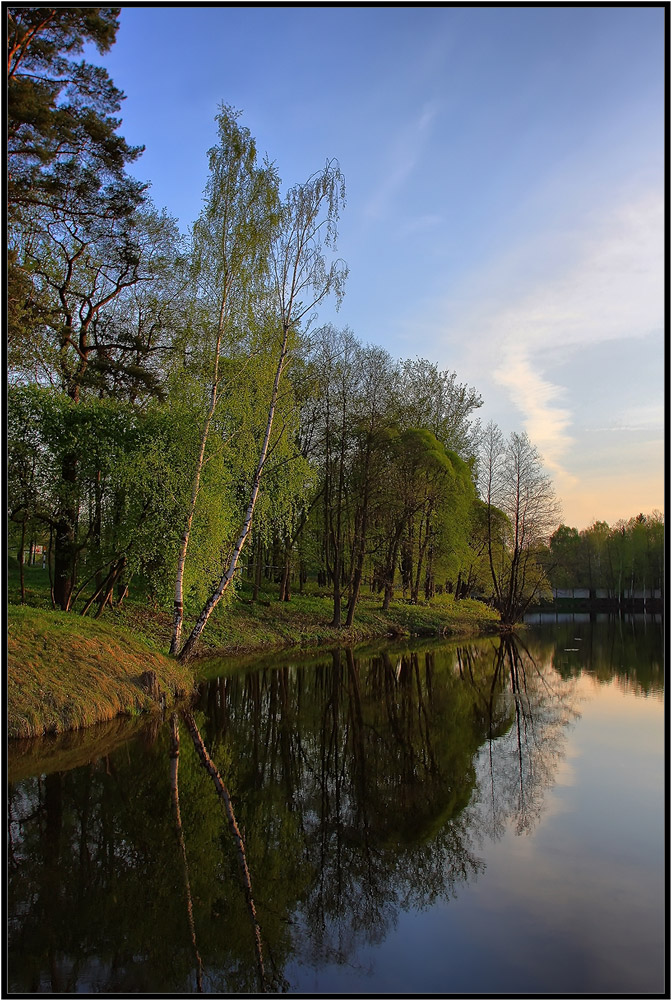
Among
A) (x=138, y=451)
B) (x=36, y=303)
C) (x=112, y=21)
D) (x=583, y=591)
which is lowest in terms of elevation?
(x=583, y=591)

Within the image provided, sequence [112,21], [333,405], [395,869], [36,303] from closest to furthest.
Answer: [395,869] → [112,21] → [36,303] → [333,405]

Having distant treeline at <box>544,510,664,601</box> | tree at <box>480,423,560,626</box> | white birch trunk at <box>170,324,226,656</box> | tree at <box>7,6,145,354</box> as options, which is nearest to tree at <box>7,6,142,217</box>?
tree at <box>7,6,145,354</box>

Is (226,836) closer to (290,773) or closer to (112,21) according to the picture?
(290,773)

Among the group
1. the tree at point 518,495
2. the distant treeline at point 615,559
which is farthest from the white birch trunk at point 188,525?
the distant treeline at point 615,559

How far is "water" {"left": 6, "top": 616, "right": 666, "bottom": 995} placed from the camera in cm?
429

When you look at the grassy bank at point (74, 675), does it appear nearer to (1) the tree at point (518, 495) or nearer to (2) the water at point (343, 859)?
(2) the water at point (343, 859)

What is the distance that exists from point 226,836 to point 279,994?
249 cm

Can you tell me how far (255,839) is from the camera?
249 inches

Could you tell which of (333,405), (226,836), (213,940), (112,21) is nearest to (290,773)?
(226,836)

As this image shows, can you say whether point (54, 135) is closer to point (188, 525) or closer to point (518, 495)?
point (188, 525)

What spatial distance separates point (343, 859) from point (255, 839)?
0.96 metres

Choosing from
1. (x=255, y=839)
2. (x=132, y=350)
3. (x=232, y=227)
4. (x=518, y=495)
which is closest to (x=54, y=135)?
(x=232, y=227)

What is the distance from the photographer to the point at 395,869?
5.72m

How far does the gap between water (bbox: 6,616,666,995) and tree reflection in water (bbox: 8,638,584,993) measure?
0.08ft
